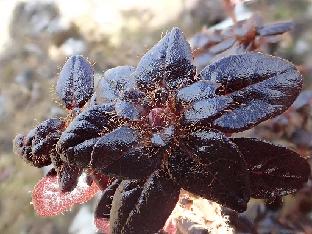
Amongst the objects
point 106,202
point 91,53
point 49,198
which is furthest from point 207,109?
point 91,53

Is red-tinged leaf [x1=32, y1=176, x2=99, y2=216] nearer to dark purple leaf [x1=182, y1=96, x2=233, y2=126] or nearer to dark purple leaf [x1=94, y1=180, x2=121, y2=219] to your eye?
dark purple leaf [x1=94, y1=180, x2=121, y2=219]

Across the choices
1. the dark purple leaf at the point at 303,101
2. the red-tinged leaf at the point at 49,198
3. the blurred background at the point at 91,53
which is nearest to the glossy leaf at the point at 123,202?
the red-tinged leaf at the point at 49,198

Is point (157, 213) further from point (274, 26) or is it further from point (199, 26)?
point (199, 26)

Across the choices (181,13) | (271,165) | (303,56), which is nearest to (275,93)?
(271,165)

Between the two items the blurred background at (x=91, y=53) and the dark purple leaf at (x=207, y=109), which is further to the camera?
the blurred background at (x=91, y=53)

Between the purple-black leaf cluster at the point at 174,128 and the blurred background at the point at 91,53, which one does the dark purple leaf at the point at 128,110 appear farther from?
the blurred background at the point at 91,53

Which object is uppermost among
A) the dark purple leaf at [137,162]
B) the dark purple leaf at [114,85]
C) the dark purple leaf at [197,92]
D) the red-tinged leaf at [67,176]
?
the dark purple leaf at [114,85]

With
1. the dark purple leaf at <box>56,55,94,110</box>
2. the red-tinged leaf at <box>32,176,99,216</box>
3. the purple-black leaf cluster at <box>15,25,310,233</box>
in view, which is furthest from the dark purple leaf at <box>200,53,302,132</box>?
the red-tinged leaf at <box>32,176,99,216</box>
